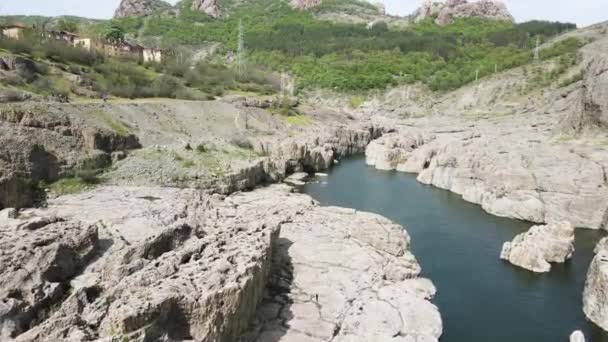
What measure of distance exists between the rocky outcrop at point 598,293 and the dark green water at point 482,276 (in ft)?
1.30

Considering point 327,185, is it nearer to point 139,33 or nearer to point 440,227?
point 440,227

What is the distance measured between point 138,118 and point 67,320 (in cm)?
3561

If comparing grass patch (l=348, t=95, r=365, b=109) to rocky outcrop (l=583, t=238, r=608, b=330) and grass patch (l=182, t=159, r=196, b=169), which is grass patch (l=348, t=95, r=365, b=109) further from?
rocky outcrop (l=583, t=238, r=608, b=330)

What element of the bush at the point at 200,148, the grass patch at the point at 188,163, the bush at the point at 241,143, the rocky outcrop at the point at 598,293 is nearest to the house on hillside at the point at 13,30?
the bush at the point at 241,143

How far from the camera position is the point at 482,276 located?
86.6 feet

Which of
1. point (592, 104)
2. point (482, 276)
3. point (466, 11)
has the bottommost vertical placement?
point (482, 276)

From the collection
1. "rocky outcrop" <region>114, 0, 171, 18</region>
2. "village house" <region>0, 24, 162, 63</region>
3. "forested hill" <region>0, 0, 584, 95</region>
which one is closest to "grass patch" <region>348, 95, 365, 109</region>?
"forested hill" <region>0, 0, 584, 95</region>

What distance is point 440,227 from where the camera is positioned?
35.3 metres

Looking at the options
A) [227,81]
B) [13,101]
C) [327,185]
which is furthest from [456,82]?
[13,101]

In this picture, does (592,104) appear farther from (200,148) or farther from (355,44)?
(355,44)

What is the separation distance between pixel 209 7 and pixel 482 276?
577ft

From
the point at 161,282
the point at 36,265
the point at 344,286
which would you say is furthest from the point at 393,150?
the point at 36,265

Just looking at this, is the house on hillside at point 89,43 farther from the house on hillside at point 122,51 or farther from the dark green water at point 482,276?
the dark green water at point 482,276

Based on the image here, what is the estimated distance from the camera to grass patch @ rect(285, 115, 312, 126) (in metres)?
68.7
